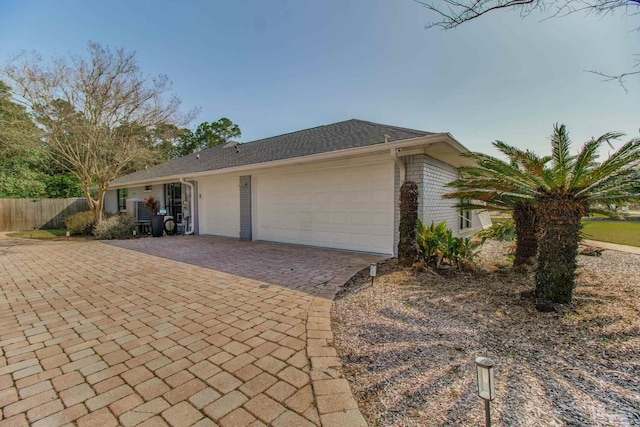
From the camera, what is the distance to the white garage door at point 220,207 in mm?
10938

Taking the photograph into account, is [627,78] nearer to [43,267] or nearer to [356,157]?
[356,157]

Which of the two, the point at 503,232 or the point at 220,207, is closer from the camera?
the point at 503,232

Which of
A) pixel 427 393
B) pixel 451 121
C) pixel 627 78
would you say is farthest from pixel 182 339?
pixel 451 121

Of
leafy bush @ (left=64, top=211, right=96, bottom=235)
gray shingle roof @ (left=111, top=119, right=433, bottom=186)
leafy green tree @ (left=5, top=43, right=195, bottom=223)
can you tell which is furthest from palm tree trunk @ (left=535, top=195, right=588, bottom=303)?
leafy bush @ (left=64, top=211, right=96, bottom=235)

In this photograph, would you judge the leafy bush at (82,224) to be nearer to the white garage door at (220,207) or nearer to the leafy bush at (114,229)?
the leafy bush at (114,229)

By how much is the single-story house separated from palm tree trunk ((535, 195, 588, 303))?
8.51 ft

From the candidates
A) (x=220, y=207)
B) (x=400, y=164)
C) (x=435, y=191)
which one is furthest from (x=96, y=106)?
(x=435, y=191)

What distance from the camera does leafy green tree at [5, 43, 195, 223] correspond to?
31.8 feet

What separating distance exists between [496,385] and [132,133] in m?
13.8

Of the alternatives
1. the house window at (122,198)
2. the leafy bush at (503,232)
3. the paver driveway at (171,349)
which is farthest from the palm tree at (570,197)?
the house window at (122,198)

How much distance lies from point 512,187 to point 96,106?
42.7ft

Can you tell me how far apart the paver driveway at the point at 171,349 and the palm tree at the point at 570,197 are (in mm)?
2768

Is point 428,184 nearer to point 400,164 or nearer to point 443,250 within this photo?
point 400,164

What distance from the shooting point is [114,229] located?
11430 mm
